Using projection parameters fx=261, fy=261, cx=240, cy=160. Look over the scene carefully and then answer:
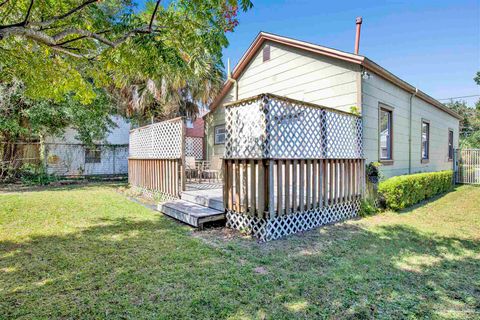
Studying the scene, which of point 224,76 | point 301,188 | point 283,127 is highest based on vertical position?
point 224,76

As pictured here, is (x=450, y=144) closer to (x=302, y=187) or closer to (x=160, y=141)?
(x=302, y=187)

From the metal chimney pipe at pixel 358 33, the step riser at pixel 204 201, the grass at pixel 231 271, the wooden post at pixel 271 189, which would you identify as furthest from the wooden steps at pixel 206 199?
the metal chimney pipe at pixel 358 33

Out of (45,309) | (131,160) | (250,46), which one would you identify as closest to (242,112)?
(45,309)

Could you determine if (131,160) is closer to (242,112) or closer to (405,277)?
(242,112)

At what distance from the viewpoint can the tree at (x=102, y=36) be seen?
413cm

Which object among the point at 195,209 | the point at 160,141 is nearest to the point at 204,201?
the point at 195,209

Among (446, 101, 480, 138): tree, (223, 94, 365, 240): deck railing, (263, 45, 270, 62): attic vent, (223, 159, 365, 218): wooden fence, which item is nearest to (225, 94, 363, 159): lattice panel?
(223, 94, 365, 240): deck railing

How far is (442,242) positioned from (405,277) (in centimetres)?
196

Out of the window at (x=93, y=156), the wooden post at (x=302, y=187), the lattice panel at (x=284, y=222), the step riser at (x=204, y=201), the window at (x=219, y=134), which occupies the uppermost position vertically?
the window at (x=219, y=134)

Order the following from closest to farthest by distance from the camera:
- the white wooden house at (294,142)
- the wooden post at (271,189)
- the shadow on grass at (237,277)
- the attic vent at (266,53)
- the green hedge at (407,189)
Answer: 1. the shadow on grass at (237,277)
2. the wooden post at (271,189)
3. the white wooden house at (294,142)
4. the green hedge at (407,189)
5. the attic vent at (266,53)

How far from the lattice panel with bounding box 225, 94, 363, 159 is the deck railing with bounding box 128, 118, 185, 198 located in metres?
2.46

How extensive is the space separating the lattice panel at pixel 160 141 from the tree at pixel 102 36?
214 cm

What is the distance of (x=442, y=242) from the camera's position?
4.44m

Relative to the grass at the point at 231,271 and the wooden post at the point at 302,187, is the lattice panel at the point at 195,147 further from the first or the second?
the wooden post at the point at 302,187
